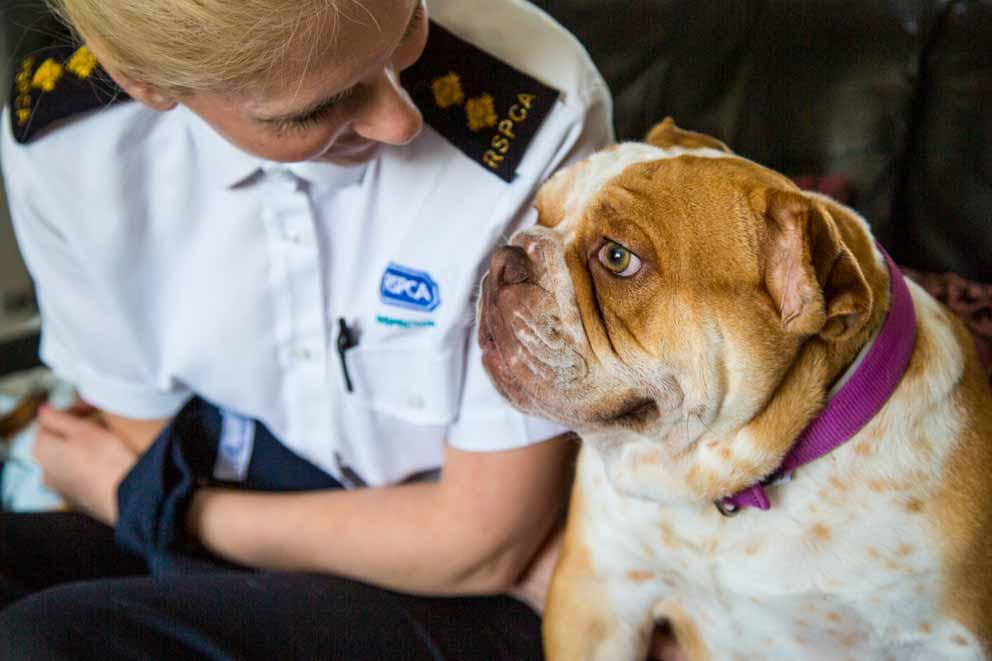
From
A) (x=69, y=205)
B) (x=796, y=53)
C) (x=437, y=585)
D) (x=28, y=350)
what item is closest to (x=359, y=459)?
(x=437, y=585)

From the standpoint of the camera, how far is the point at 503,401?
1.12 metres

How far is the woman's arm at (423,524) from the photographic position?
1184 millimetres

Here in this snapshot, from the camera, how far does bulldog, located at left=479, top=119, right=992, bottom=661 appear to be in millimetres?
892

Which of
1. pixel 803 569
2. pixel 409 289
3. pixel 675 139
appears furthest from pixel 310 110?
pixel 803 569

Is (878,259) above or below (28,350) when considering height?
above

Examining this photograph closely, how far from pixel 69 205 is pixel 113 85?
172 millimetres

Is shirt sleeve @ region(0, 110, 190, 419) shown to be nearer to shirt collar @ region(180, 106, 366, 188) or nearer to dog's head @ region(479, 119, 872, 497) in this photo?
shirt collar @ region(180, 106, 366, 188)

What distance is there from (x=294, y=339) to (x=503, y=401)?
289 millimetres

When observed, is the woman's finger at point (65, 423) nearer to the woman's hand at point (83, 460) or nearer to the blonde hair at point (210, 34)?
the woman's hand at point (83, 460)

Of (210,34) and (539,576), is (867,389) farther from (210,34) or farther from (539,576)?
(210,34)

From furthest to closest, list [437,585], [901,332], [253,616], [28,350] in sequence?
[28,350] → [437,585] → [253,616] → [901,332]

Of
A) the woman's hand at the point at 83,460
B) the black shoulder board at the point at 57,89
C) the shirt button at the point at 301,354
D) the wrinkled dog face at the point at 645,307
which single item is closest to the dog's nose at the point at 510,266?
the wrinkled dog face at the point at 645,307

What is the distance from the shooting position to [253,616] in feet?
3.75

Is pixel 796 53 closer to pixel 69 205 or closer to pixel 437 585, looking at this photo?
pixel 437 585
